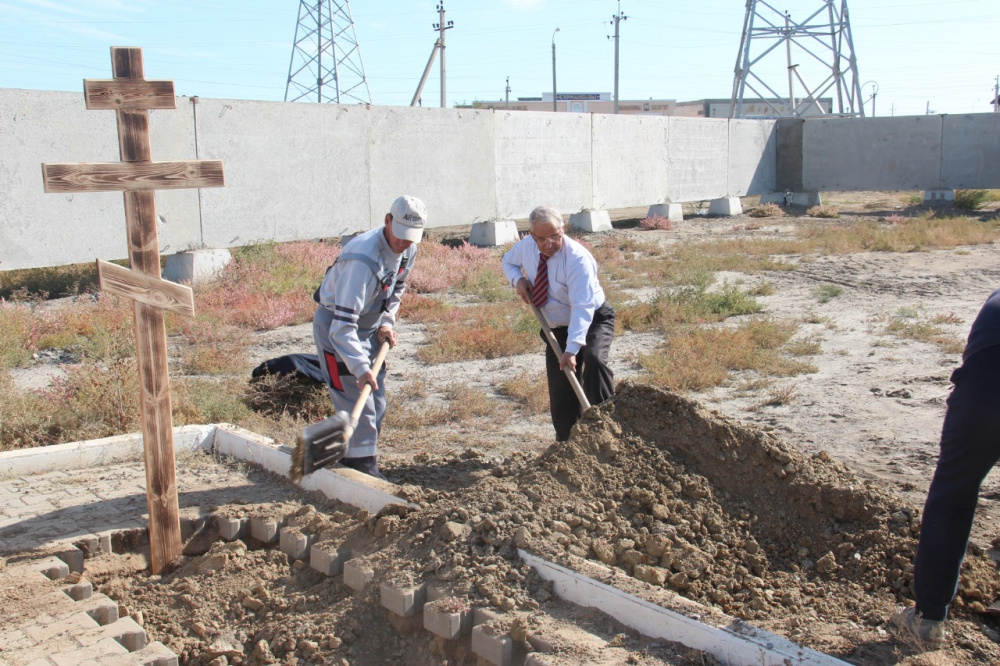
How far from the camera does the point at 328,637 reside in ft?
12.2

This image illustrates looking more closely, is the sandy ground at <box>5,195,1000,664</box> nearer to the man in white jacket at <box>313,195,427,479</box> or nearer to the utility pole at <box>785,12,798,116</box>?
the man in white jacket at <box>313,195,427,479</box>

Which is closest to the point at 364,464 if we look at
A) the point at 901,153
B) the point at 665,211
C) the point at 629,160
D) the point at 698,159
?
the point at 629,160

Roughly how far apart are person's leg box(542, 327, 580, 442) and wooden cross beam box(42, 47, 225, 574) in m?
2.31

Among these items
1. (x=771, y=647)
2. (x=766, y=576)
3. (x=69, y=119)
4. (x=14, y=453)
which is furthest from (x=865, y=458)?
(x=69, y=119)

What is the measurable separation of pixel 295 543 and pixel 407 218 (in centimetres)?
172

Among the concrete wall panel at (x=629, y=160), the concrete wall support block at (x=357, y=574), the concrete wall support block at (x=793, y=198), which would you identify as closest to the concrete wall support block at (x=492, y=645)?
the concrete wall support block at (x=357, y=574)

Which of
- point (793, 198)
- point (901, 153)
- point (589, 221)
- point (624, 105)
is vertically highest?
point (624, 105)

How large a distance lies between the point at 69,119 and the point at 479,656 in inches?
407

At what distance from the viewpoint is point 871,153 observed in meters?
27.5

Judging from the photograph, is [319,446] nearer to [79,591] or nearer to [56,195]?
[79,591]

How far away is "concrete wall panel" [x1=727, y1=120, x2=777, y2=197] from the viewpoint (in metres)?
27.1

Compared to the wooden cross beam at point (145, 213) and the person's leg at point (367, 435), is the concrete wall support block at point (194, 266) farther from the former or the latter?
the wooden cross beam at point (145, 213)

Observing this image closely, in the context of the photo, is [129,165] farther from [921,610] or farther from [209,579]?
[921,610]

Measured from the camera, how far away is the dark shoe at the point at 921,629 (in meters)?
3.18
